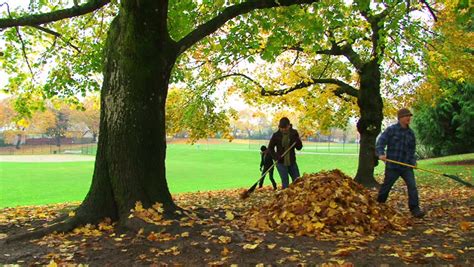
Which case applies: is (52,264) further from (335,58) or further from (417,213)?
(335,58)

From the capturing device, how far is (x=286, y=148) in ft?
30.2

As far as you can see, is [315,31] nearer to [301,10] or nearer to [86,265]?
[301,10]

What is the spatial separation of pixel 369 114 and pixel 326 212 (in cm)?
730

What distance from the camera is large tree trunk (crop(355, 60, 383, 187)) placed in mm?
12656

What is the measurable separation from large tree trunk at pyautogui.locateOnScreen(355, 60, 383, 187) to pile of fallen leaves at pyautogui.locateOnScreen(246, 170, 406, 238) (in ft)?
20.4

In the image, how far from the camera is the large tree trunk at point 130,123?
6.39 m

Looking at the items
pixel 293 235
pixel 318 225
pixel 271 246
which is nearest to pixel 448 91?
pixel 318 225

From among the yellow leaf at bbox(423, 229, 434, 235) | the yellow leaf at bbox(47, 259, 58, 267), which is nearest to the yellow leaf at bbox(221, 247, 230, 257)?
the yellow leaf at bbox(47, 259, 58, 267)

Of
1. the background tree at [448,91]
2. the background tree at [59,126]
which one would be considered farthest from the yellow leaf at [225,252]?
the background tree at [59,126]

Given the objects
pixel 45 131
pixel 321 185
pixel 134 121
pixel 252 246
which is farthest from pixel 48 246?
pixel 45 131

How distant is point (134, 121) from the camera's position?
21.0 feet

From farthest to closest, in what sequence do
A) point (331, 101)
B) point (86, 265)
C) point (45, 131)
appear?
point (45, 131) → point (331, 101) → point (86, 265)

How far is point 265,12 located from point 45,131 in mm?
82860

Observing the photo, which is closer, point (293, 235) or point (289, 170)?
point (293, 235)
